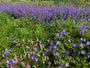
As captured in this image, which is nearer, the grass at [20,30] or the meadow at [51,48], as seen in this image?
the meadow at [51,48]

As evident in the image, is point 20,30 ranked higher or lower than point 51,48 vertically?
higher

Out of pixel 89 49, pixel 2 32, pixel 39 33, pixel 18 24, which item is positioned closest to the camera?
pixel 89 49

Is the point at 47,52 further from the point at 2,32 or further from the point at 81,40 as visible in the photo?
the point at 2,32

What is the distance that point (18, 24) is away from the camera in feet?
12.5

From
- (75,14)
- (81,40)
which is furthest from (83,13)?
(81,40)

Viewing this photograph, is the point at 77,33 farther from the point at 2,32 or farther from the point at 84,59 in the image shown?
the point at 2,32

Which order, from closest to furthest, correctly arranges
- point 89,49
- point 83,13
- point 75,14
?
point 89,49 → point 75,14 → point 83,13

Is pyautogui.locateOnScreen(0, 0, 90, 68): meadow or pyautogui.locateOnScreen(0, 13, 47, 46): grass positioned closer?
pyautogui.locateOnScreen(0, 0, 90, 68): meadow

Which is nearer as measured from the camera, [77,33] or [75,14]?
[77,33]

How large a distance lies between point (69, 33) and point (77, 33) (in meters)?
0.18

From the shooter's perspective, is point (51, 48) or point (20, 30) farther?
point (20, 30)

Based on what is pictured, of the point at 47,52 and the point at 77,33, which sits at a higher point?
the point at 77,33

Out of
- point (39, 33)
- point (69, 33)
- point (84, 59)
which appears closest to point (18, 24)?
point (39, 33)

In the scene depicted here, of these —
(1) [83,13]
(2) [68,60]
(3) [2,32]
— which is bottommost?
(2) [68,60]
